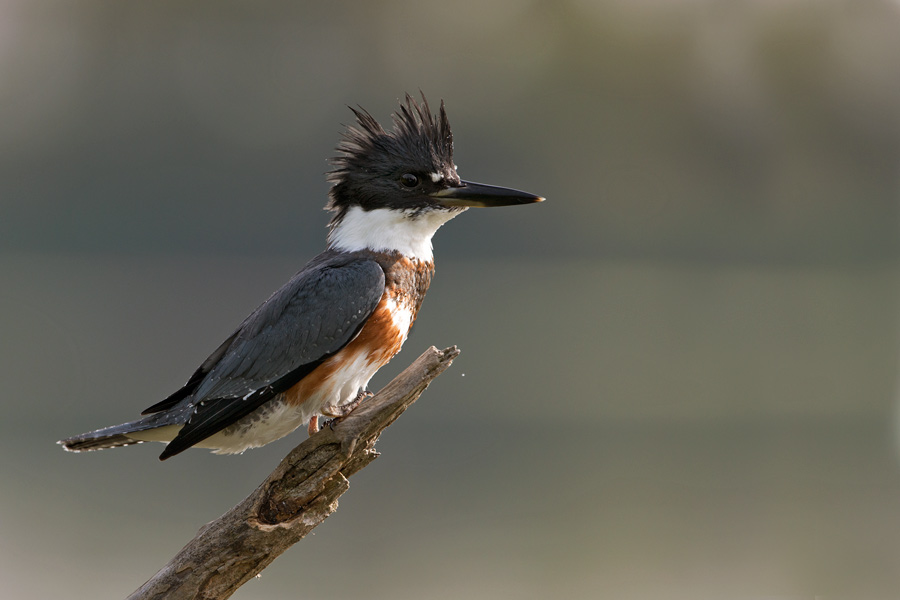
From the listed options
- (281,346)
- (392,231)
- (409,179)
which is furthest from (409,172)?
(281,346)

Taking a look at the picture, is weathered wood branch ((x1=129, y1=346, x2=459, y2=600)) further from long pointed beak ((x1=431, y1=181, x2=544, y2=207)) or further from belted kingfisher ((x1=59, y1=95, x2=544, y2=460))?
long pointed beak ((x1=431, y1=181, x2=544, y2=207))

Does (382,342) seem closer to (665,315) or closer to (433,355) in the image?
(433,355)

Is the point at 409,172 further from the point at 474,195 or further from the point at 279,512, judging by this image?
the point at 279,512

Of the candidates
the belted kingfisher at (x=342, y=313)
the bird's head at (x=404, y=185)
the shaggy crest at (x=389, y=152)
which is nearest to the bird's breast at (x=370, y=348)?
the belted kingfisher at (x=342, y=313)

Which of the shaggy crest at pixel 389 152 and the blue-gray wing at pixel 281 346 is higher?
the shaggy crest at pixel 389 152

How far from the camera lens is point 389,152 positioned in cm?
208

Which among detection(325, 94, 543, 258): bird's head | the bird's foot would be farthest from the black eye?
the bird's foot

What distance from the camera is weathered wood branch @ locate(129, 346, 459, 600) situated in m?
1.70

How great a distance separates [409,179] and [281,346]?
0.50 metres

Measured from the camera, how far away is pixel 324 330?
1854 mm

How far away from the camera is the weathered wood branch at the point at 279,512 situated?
5.58 feet

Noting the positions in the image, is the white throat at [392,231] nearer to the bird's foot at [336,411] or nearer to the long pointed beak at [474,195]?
the long pointed beak at [474,195]

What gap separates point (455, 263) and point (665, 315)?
1774mm

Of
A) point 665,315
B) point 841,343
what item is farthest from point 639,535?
point 841,343
